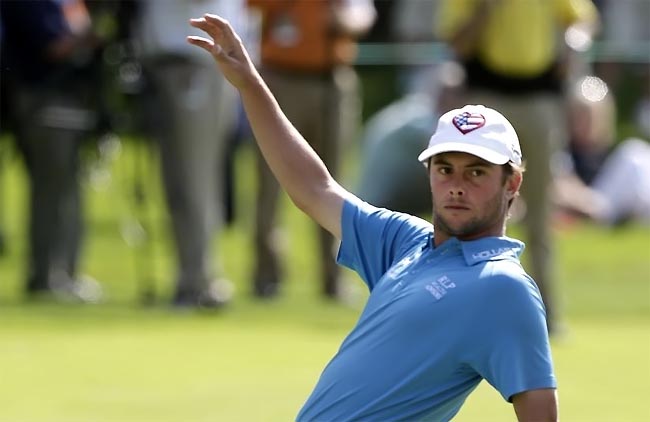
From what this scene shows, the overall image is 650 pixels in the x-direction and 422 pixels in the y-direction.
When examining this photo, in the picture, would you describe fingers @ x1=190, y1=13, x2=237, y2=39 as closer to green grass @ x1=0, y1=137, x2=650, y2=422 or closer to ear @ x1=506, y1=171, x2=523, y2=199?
ear @ x1=506, y1=171, x2=523, y2=199

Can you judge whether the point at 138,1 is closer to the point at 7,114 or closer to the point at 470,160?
the point at 7,114

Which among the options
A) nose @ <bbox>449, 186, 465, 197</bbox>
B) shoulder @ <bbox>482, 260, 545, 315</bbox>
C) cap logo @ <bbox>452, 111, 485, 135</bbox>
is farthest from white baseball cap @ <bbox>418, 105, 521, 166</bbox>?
shoulder @ <bbox>482, 260, 545, 315</bbox>

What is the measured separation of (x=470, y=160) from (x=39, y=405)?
4048mm

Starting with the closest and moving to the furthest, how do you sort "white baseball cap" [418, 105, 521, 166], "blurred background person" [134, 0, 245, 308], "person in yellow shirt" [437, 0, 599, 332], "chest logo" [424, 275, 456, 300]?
"chest logo" [424, 275, 456, 300]
"white baseball cap" [418, 105, 521, 166]
"person in yellow shirt" [437, 0, 599, 332]
"blurred background person" [134, 0, 245, 308]

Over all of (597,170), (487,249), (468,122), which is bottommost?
(487,249)

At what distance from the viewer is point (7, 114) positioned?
496 inches

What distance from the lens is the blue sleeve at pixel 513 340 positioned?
4.71 m

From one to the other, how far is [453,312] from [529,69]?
21.5ft

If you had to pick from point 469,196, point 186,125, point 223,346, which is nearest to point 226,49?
point 469,196

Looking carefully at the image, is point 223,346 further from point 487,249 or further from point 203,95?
point 487,249

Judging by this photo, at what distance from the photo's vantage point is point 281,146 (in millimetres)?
5703

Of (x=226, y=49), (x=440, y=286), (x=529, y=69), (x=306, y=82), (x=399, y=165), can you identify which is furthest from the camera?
(x=399, y=165)

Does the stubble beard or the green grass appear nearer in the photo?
the stubble beard

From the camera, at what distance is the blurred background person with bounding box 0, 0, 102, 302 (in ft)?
39.6
